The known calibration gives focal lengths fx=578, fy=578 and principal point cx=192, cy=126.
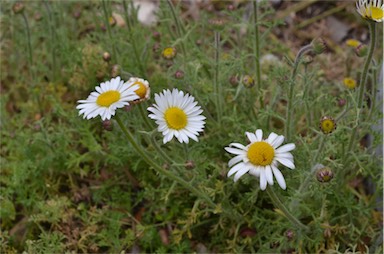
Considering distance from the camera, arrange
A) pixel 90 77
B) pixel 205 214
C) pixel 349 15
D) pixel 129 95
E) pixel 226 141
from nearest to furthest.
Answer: pixel 129 95 → pixel 205 214 → pixel 226 141 → pixel 90 77 → pixel 349 15

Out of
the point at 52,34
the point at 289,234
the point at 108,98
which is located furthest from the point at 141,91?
the point at 52,34

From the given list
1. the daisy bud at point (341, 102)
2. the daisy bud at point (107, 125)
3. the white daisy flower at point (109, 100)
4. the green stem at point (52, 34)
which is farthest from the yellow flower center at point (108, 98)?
the green stem at point (52, 34)

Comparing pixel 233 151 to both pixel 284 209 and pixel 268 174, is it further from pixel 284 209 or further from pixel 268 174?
pixel 284 209

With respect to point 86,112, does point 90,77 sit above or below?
above

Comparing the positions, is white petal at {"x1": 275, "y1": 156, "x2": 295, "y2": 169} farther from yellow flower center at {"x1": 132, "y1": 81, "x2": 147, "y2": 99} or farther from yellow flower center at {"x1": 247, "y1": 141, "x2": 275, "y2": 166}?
yellow flower center at {"x1": 132, "y1": 81, "x2": 147, "y2": 99}

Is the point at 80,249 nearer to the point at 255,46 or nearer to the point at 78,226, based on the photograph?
the point at 78,226

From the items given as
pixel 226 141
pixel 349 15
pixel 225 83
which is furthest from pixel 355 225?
pixel 349 15

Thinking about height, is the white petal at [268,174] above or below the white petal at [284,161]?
below

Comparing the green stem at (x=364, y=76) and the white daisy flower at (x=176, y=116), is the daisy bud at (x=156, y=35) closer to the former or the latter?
the white daisy flower at (x=176, y=116)
